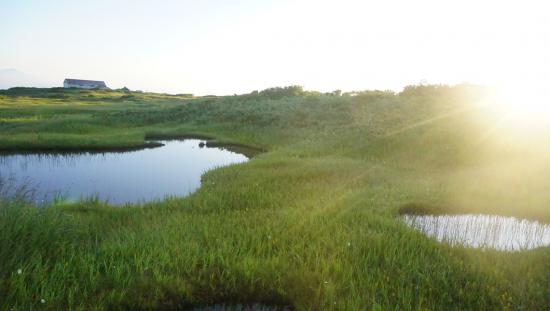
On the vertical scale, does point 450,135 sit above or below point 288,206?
above

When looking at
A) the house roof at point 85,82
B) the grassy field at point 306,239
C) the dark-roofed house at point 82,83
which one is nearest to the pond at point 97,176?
the grassy field at point 306,239

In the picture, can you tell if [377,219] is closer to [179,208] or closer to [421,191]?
[421,191]

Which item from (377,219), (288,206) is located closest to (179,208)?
(288,206)

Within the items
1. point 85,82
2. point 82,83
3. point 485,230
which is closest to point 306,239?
point 485,230

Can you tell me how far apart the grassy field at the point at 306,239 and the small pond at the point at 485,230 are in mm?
581

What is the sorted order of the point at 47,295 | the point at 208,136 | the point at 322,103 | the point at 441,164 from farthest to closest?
the point at 322,103
the point at 208,136
the point at 441,164
the point at 47,295

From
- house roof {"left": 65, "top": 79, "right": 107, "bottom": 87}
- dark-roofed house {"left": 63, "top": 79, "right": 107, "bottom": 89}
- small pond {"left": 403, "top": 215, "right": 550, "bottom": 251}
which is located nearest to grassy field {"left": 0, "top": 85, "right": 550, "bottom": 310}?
small pond {"left": 403, "top": 215, "right": 550, "bottom": 251}

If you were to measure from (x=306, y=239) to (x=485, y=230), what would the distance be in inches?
193

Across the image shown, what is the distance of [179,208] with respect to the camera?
11.0 meters

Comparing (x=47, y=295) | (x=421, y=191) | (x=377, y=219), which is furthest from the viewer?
(x=421, y=191)

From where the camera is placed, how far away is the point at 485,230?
981 centimetres

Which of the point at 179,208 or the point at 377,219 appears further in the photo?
the point at 179,208

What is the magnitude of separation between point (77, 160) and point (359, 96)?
96.6 ft

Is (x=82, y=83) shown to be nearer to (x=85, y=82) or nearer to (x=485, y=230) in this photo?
(x=85, y=82)
